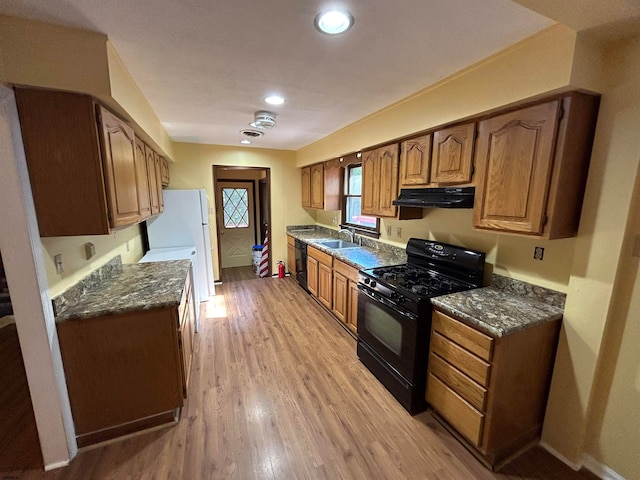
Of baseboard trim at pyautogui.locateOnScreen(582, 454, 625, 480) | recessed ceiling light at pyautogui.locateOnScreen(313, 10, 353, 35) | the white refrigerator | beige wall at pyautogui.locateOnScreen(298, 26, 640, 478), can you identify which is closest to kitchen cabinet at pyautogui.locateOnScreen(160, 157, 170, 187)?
the white refrigerator

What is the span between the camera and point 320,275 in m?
3.60

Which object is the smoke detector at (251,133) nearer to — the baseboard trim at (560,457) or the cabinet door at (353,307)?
the cabinet door at (353,307)

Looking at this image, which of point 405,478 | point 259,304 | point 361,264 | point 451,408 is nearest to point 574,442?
point 451,408

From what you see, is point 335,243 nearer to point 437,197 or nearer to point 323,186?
point 323,186

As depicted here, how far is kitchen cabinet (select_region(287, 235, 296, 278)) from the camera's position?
4.73m

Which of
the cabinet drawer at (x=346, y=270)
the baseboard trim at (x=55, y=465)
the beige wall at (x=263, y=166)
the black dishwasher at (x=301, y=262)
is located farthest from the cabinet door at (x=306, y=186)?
the baseboard trim at (x=55, y=465)

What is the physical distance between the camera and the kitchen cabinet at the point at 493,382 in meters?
1.50

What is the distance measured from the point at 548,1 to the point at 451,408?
211cm

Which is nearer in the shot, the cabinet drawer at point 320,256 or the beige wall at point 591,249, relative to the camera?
the beige wall at point 591,249

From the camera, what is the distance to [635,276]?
1.37m

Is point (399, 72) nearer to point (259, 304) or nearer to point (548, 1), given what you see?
point (548, 1)

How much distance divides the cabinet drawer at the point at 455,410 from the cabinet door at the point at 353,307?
41.0 inches

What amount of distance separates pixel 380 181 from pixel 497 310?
1.58m

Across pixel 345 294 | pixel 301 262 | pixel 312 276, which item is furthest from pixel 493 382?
pixel 301 262
